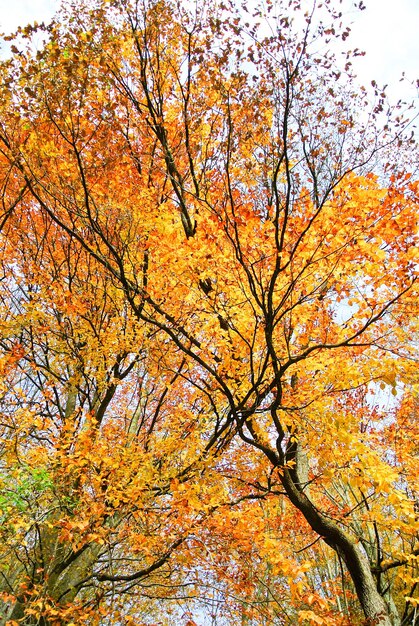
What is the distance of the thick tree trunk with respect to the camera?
17.7ft

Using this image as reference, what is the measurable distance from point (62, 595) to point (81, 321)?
4.50m

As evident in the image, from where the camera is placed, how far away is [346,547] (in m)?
5.58

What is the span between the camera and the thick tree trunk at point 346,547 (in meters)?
5.41

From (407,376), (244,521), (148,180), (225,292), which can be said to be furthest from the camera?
(148,180)

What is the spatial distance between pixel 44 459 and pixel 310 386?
12.8ft

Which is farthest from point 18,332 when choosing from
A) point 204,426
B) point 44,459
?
point 204,426

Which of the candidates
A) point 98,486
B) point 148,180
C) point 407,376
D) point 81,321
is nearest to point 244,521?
point 98,486

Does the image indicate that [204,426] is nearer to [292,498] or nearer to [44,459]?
[292,498]

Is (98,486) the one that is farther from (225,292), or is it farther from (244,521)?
(225,292)

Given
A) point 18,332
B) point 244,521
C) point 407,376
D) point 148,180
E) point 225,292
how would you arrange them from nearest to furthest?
point 407,376 → point 225,292 → point 244,521 → point 18,332 → point 148,180

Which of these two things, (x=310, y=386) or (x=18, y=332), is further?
(x=18, y=332)

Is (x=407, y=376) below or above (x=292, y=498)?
above

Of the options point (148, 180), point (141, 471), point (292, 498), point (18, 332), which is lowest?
point (141, 471)

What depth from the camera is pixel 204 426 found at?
706 cm
